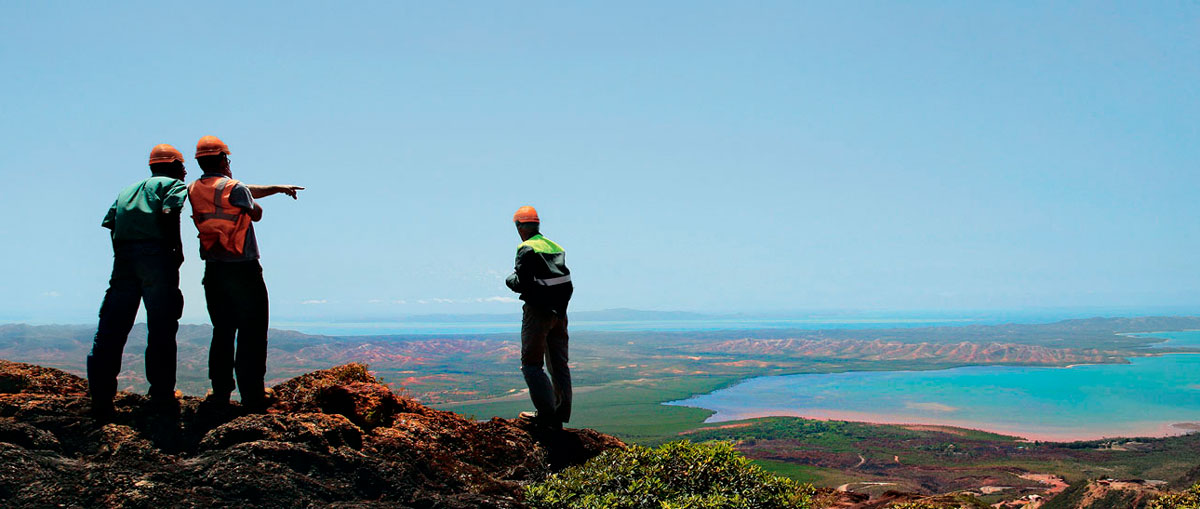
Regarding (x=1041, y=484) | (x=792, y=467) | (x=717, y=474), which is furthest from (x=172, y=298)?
(x=792, y=467)

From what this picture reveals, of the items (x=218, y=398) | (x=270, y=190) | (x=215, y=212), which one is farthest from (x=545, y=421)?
(x=215, y=212)

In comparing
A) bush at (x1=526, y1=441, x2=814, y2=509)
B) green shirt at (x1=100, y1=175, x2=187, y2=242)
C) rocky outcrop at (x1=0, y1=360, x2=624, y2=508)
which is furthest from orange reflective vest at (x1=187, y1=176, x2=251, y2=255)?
bush at (x1=526, y1=441, x2=814, y2=509)

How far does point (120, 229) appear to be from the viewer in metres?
6.64

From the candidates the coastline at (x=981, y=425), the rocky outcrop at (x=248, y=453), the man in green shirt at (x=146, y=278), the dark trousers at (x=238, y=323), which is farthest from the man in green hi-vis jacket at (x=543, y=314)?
the coastline at (x=981, y=425)

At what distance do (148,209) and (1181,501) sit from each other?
11.5 metres

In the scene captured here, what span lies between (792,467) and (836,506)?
9383 cm

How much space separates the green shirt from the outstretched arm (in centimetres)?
61

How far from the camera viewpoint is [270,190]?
23.7 feet

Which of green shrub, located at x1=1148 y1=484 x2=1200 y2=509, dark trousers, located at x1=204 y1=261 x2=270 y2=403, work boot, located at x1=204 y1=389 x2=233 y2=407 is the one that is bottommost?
green shrub, located at x1=1148 y1=484 x2=1200 y2=509

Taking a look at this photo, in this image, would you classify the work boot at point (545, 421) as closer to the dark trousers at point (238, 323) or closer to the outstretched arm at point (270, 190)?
the dark trousers at point (238, 323)

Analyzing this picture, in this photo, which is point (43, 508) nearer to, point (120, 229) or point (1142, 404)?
point (120, 229)

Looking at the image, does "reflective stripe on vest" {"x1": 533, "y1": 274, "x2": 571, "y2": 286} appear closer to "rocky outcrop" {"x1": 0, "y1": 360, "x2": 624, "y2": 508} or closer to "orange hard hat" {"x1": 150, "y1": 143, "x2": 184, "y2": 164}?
"rocky outcrop" {"x1": 0, "y1": 360, "x2": 624, "y2": 508}

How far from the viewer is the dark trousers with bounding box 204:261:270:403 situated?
7.07 m

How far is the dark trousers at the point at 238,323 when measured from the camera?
707cm
